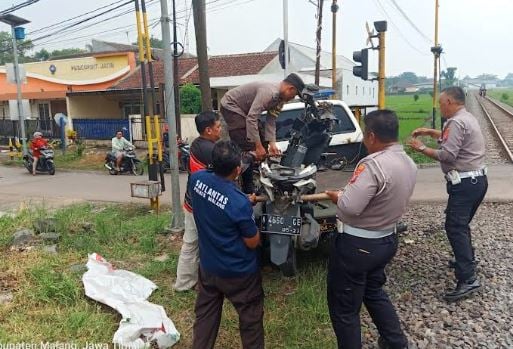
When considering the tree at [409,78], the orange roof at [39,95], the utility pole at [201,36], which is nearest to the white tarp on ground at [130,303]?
the utility pole at [201,36]

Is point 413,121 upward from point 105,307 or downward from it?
upward

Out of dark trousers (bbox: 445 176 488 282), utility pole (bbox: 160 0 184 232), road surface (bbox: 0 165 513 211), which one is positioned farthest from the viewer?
road surface (bbox: 0 165 513 211)

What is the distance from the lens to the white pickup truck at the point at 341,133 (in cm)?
687

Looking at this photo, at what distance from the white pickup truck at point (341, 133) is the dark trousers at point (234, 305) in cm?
376

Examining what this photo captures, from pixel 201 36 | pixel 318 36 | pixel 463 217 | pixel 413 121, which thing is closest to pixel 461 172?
pixel 463 217

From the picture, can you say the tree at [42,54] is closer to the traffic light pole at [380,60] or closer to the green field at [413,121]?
the green field at [413,121]

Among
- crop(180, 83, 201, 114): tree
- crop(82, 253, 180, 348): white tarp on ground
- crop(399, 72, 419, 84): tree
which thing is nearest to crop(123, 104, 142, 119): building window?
crop(180, 83, 201, 114): tree

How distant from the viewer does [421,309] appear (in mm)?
4125

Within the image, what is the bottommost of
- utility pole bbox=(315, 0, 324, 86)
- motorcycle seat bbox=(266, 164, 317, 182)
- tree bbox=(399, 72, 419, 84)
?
motorcycle seat bbox=(266, 164, 317, 182)

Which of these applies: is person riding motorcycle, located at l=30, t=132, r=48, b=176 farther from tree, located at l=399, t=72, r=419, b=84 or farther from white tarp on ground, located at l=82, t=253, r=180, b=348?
tree, located at l=399, t=72, r=419, b=84

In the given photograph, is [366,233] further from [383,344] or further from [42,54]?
[42,54]

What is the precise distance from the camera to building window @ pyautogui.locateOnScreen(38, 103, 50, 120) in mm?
26369

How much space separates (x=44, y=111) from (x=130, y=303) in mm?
25569

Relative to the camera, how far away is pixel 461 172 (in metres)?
4.19
